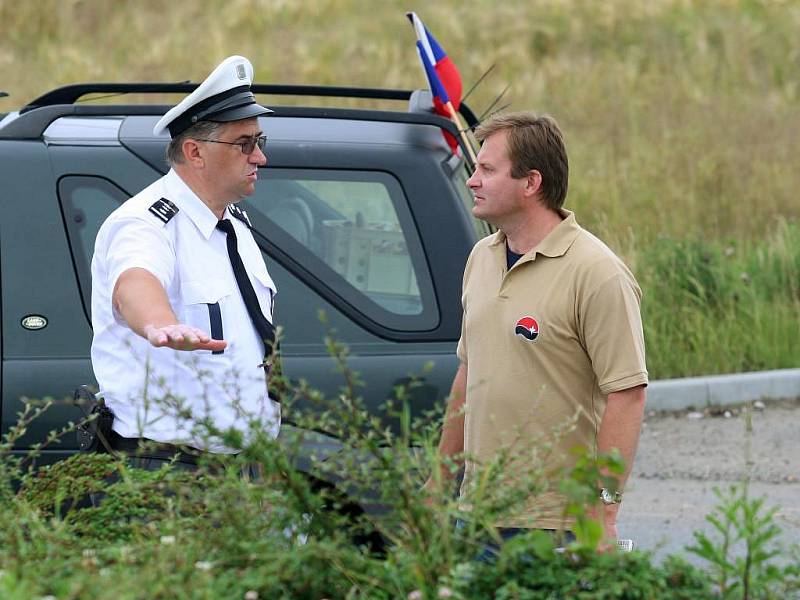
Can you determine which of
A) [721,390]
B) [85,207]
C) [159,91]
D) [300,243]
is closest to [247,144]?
[300,243]

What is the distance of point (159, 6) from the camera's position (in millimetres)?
21359

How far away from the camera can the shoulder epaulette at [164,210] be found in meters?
3.44

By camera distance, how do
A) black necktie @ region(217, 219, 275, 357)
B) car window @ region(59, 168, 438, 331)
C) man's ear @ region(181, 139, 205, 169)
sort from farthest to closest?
1. car window @ region(59, 168, 438, 331)
2. man's ear @ region(181, 139, 205, 169)
3. black necktie @ region(217, 219, 275, 357)

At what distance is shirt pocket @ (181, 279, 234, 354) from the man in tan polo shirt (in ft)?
2.12

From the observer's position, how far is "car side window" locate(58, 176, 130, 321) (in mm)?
4137

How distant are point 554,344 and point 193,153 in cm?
111

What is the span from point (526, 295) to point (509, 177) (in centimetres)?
32

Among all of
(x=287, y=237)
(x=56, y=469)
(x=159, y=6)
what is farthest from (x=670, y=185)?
(x=159, y=6)

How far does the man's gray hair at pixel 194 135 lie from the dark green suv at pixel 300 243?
1.76 ft

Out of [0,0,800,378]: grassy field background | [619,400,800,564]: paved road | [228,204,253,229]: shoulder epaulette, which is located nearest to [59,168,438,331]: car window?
[228,204,253,229]: shoulder epaulette

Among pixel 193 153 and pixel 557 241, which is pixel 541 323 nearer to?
pixel 557 241

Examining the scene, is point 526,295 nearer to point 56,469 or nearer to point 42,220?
point 56,469

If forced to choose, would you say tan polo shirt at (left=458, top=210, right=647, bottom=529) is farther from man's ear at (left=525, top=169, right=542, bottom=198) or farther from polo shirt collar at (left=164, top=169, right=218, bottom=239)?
polo shirt collar at (left=164, top=169, right=218, bottom=239)

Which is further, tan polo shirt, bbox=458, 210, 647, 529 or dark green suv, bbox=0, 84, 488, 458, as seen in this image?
dark green suv, bbox=0, 84, 488, 458
